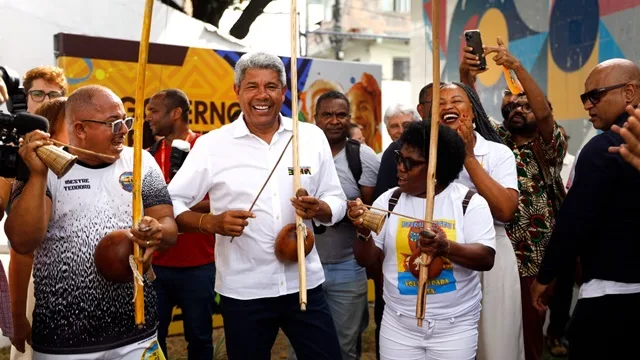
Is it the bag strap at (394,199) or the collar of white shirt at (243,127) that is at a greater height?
the collar of white shirt at (243,127)

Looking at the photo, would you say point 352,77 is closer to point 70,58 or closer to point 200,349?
point 70,58

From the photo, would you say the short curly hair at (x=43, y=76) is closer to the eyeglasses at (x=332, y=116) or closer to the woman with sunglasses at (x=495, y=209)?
the eyeglasses at (x=332, y=116)

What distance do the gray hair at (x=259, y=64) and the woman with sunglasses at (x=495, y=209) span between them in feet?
3.35

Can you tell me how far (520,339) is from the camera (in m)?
4.29

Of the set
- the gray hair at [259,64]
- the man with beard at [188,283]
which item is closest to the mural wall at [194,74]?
the man with beard at [188,283]

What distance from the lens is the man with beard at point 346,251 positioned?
533cm

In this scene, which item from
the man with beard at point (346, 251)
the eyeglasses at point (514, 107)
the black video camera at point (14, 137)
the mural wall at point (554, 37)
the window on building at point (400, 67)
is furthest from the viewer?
the window on building at point (400, 67)

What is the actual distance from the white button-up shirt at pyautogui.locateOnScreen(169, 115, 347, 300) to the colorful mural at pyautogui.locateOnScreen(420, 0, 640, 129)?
3.34 metres

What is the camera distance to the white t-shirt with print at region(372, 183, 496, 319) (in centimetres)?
376

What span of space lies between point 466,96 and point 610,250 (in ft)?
4.22

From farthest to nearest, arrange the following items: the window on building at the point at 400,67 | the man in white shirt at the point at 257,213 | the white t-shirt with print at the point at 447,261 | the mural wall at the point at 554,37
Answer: the window on building at the point at 400,67 → the mural wall at the point at 554,37 → the man in white shirt at the point at 257,213 → the white t-shirt with print at the point at 447,261

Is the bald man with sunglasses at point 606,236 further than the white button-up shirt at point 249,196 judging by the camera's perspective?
No

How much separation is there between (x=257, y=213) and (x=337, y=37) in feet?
95.1

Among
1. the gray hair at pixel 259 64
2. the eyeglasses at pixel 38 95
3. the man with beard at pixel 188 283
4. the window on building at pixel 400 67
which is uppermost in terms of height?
the window on building at pixel 400 67
